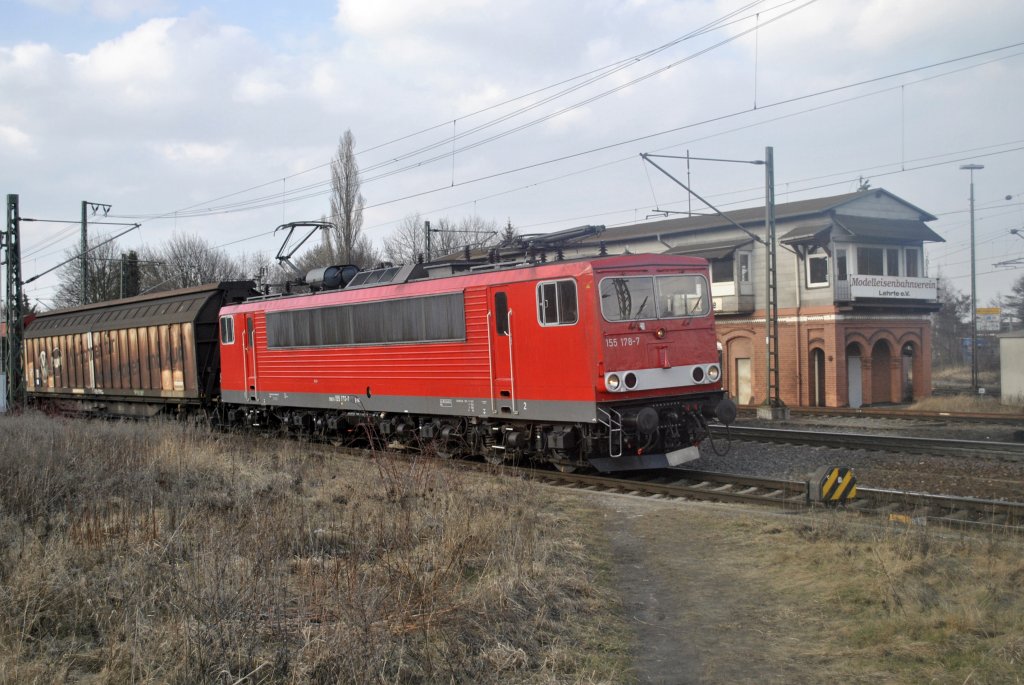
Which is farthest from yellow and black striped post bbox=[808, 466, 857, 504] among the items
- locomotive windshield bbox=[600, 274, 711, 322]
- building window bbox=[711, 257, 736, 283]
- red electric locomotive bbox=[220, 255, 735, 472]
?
building window bbox=[711, 257, 736, 283]

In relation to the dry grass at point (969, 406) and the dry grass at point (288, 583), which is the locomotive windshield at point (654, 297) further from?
the dry grass at point (969, 406)

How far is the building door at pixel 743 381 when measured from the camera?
1489 inches

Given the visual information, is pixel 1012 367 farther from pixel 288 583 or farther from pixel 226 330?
pixel 288 583

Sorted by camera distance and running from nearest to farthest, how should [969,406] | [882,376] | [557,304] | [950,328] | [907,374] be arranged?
1. [557,304]
2. [969,406]
3. [882,376]
4. [907,374]
5. [950,328]

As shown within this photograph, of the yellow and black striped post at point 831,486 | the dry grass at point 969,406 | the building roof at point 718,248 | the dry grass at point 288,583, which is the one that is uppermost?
the building roof at point 718,248

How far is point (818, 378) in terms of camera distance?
3569 centimetres

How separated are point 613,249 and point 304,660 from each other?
41.5 meters

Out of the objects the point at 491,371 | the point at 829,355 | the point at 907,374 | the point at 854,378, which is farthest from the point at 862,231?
the point at 491,371

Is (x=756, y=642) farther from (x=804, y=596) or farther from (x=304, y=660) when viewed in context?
(x=304, y=660)

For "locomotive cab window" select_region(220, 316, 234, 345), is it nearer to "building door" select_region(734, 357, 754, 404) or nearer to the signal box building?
the signal box building

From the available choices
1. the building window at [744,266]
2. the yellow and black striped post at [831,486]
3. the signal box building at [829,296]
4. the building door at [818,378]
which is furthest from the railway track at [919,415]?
the yellow and black striped post at [831,486]

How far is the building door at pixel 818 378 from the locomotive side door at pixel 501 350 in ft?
82.8

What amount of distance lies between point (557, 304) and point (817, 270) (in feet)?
85.8

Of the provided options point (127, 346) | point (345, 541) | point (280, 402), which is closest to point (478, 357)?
point (345, 541)
